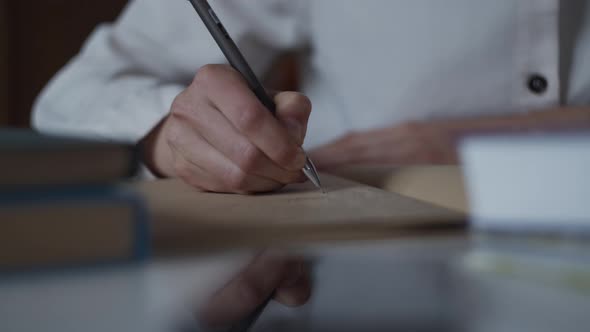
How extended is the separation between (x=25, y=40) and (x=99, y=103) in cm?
73

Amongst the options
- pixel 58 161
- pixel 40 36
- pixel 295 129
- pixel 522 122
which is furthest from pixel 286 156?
pixel 40 36

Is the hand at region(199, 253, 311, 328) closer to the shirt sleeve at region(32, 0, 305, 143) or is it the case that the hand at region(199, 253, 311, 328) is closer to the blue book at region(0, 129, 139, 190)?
the blue book at region(0, 129, 139, 190)

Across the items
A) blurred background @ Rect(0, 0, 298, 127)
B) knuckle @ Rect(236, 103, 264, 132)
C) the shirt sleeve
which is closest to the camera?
knuckle @ Rect(236, 103, 264, 132)

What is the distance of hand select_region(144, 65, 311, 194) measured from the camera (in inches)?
11.7

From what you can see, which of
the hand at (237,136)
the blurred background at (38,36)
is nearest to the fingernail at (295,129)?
the hand at (237,136)

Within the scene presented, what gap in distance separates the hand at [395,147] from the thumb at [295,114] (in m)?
0.16

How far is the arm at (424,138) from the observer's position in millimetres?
492

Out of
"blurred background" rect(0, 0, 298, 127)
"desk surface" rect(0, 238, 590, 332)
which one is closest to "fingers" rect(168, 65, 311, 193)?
"desk surface" rect(0, 238, 590, 332)

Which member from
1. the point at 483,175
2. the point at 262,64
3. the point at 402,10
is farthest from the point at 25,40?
the point at 483,175

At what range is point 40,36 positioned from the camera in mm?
1151

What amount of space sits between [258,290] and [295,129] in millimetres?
184

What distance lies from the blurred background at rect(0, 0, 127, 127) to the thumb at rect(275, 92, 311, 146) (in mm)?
Answer: 947

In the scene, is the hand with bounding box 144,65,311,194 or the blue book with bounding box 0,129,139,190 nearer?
the blue book with bounding box 0,129,139,190

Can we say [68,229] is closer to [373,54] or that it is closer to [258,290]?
[258,290]
